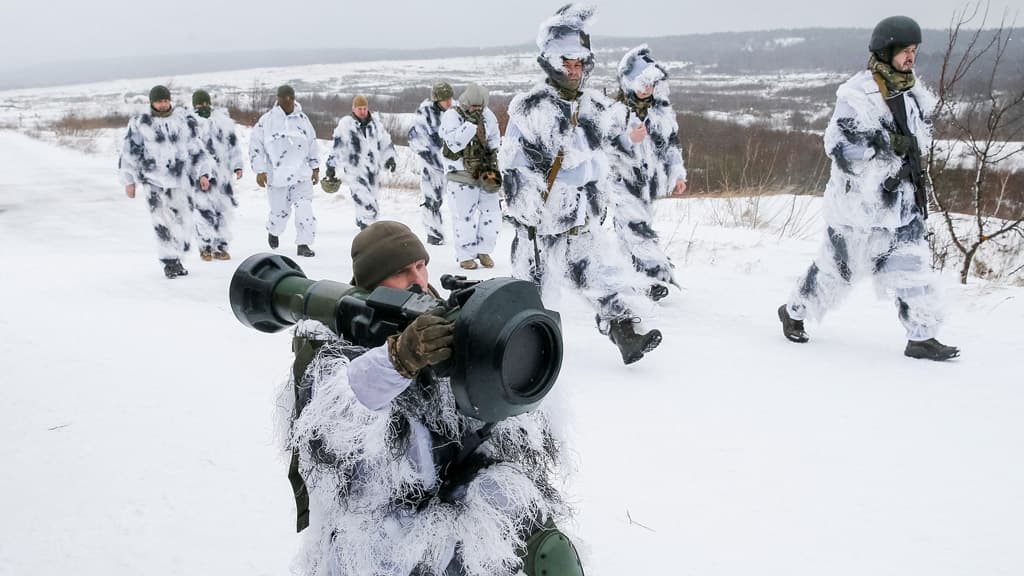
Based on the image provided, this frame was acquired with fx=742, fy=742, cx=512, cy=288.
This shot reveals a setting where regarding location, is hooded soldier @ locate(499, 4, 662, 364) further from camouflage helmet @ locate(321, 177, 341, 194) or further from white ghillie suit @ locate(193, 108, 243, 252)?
camouflage helmet @ locate(321, 177, 341, 194)

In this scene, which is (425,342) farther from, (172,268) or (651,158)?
(172,268)

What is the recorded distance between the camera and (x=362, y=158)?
8.88 meters

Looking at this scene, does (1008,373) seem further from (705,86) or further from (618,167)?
(705,86)

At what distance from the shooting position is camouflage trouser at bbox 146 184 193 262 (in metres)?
6.80

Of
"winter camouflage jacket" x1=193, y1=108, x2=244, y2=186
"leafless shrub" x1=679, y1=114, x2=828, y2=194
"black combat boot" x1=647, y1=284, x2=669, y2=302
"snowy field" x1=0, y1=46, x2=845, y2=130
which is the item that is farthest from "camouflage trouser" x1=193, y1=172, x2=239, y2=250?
"snowy field" x1=0, y1=46, x2=845, y2=130

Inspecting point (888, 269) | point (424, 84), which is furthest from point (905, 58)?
point (424, 84)

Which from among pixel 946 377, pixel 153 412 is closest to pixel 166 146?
pixel 153 412

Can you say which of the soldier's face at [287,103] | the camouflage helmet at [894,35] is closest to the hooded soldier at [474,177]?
the soldier's face at [287,103]

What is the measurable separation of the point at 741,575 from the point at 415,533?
54.8 inches

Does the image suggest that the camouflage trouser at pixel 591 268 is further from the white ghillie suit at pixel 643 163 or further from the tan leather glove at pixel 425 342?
the tan leather glove at pixel 425 342

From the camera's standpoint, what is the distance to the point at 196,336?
4988mm

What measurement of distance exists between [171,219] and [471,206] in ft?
9.14

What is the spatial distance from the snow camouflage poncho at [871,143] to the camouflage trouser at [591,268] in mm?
1346

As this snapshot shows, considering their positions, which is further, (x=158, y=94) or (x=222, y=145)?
(x=222, y=145)
